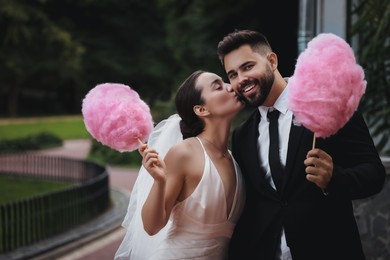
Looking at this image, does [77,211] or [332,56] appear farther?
[77,211]

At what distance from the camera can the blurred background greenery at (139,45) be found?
6871mm

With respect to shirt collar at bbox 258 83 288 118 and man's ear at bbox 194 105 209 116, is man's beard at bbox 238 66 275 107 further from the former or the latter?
man's ear at bbox 194 105 209 116

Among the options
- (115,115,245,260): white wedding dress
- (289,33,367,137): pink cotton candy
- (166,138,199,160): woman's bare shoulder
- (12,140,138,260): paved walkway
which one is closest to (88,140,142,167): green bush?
(12,140,138,260): paved walkway

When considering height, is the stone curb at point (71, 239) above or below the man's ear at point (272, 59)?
below

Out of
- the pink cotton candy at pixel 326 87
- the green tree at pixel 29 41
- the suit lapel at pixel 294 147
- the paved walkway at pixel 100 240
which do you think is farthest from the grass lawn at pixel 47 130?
the pink cotton candy at pixel 326 87

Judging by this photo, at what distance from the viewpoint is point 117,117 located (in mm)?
3098

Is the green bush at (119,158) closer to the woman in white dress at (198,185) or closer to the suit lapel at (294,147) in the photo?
the woman in white dress at (198,185)

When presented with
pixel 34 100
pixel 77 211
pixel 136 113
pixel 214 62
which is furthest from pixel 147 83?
pixel 136 113

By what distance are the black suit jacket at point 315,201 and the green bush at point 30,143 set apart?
23612 millimetres

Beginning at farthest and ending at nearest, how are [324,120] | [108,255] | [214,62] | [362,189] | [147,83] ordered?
[147,83], [214,62], [108,255], [362,189], [324,120]

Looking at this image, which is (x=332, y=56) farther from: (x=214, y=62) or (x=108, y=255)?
(x=214, y=62)

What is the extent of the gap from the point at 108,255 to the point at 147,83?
1647 inches

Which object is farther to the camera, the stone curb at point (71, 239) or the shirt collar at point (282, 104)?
the stone curb at point (71, 239)

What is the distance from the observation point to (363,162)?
2898mm
